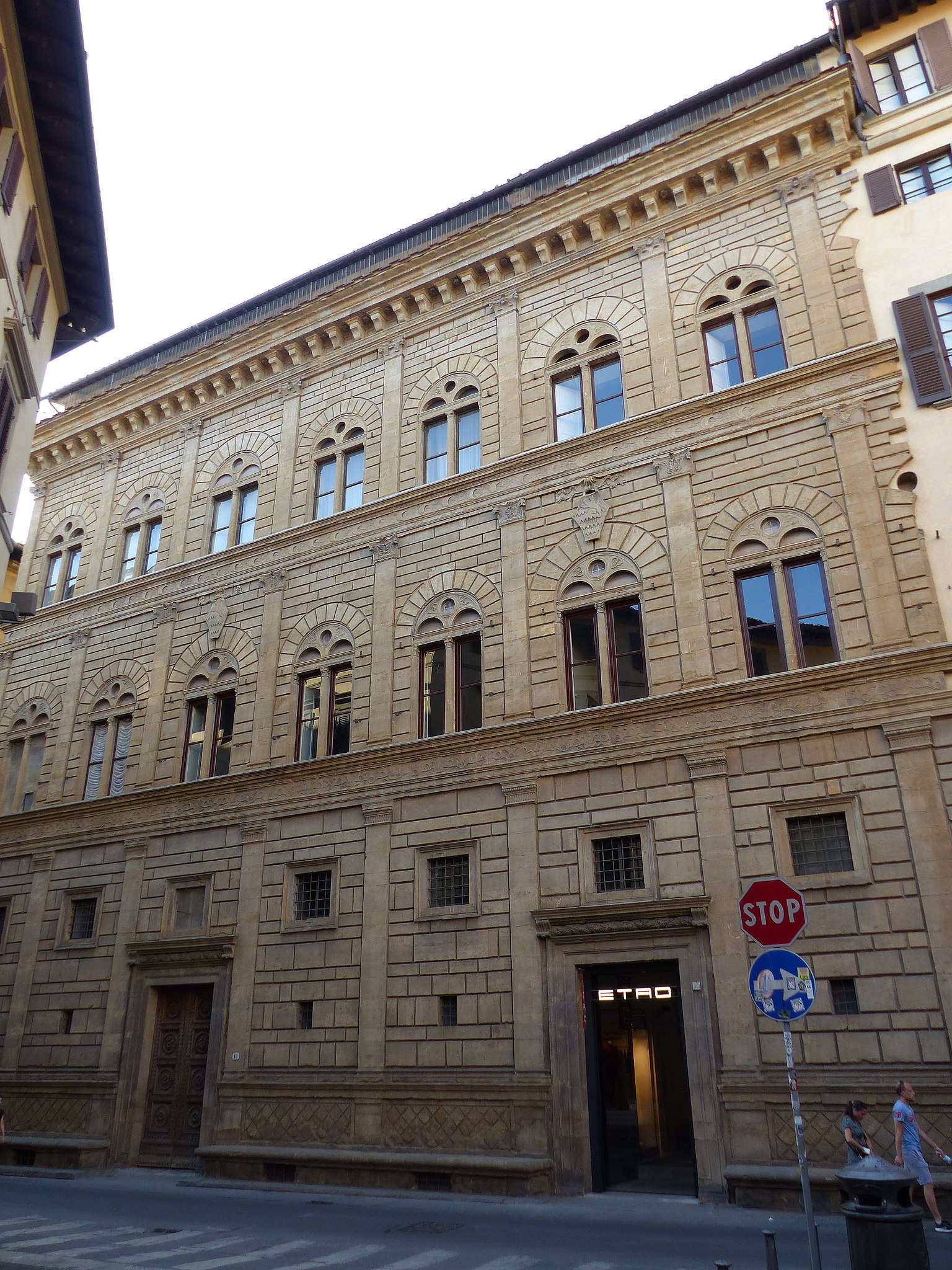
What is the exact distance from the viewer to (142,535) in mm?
27719

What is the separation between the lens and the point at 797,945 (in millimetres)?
14828

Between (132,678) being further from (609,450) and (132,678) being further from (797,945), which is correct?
(797,945)

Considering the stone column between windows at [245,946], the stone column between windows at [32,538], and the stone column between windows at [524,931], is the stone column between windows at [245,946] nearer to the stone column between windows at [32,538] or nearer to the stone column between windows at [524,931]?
the stone column between windows at [524,931]

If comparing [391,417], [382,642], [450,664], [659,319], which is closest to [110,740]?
[382,642]

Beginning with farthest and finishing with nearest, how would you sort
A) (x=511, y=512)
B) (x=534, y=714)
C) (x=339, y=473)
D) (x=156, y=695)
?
(x=156, y=695), (x=339, y=473), (x=511, y=512), (x=534, y=714)

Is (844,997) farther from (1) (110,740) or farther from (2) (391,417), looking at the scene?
(1) (110,740)

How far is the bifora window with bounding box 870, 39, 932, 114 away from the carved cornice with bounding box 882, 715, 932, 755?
12.7 m

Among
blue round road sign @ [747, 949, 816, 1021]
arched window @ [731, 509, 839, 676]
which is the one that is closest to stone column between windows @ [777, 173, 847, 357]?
arched window @ [731, 509, 839, 676]

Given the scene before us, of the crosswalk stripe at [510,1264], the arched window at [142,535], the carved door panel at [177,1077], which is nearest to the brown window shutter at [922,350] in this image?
the crosswalk stripe at [510,1264]

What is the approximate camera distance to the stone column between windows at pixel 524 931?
16469 millimetres

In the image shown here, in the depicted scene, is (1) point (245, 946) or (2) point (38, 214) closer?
(2) point (38, 214)

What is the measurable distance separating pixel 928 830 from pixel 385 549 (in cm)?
1273

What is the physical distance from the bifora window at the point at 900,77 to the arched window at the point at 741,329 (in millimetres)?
4418

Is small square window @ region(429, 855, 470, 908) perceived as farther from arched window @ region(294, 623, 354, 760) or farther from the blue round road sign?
the blue round road sign
